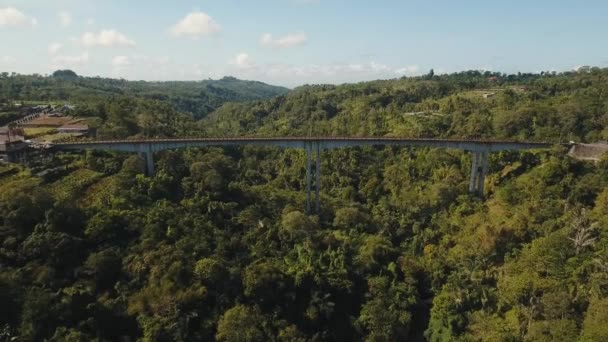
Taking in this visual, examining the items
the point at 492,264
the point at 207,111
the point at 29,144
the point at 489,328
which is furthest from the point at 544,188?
the point at 207,111

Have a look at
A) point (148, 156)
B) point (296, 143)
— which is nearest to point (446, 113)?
point (296, 143)

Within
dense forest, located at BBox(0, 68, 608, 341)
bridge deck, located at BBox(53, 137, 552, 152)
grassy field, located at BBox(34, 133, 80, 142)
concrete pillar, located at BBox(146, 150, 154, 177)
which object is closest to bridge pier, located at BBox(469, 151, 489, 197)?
bridge deck, located at BBox(53, 137, 552, 152)

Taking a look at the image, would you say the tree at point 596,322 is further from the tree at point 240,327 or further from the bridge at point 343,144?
the bridge at point 343,144

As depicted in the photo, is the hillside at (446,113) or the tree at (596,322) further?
the hillside at (446,113)

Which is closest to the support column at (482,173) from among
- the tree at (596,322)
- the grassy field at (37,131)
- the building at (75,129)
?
the tree at (596,322)

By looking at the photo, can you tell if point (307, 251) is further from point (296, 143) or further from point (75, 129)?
point (75, 129)

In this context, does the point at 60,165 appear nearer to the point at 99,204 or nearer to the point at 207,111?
the point at 99,204
